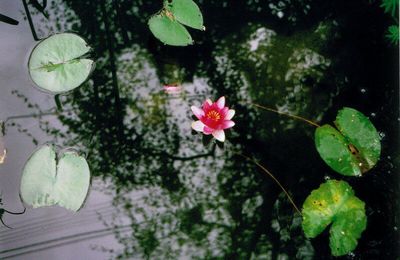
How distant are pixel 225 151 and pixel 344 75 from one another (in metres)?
0.81

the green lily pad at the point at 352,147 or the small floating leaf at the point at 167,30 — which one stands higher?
the small floating leaf at the point at 167,30

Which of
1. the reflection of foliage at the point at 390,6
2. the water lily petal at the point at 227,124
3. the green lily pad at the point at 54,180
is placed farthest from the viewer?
the reflection of foliage at the point at 390,6

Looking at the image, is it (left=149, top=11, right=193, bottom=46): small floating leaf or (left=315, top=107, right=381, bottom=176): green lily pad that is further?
(left=149, top=11, right=193, bottom=46): small floating leaf

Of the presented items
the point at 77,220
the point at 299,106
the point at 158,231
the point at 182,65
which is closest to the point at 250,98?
the point at 299,106

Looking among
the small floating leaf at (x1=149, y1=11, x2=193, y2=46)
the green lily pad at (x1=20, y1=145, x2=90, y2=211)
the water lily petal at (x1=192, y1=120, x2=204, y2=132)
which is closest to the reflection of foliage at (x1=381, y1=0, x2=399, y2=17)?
the small floating leaf at (x1=149, y1=11, x2=193, y2=46)

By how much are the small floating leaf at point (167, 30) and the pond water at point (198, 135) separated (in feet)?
0.29

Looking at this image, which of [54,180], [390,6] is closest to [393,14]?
[390,6]

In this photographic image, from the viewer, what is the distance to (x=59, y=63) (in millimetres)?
1813

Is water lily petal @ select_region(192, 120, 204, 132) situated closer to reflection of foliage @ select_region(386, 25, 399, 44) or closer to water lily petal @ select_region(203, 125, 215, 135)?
water lily petal @ select_region(203, 125, 215, 135)

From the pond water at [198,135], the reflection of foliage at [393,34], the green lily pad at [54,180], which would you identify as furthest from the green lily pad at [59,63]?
the reflection of foliage at [393,34]

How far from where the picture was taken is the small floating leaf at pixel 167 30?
1.94 m

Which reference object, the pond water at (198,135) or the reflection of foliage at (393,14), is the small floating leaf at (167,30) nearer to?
the pond water at (198,135)

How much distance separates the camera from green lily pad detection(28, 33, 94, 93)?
1818 millimetres

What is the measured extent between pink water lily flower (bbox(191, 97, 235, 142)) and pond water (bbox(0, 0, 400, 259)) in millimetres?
95
